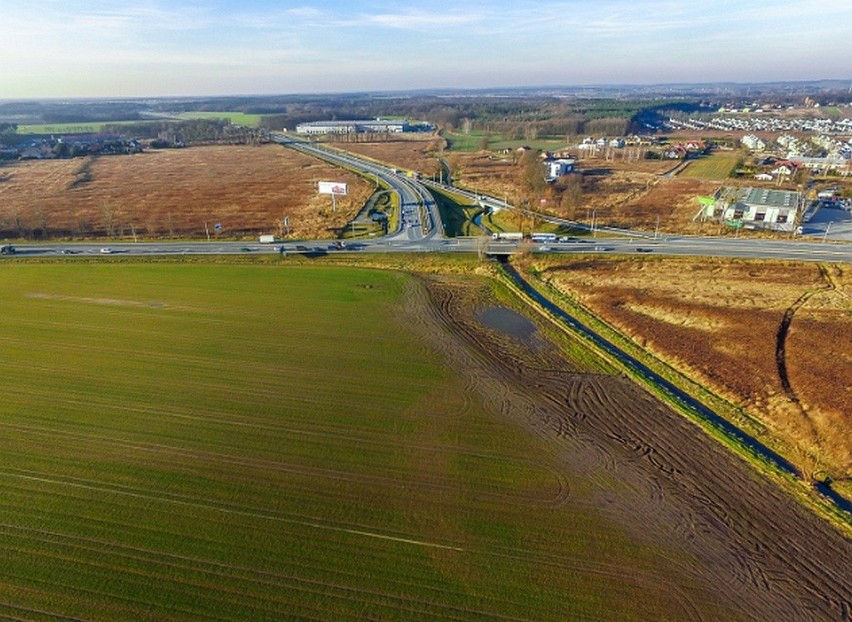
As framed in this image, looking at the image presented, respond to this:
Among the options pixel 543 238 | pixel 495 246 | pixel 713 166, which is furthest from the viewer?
pixel 713 166

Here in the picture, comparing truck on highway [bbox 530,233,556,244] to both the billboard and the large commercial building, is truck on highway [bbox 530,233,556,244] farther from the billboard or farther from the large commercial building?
the billboard

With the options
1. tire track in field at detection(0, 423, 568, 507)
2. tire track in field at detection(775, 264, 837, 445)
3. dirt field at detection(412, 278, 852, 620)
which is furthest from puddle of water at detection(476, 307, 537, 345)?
tire track in field at detection(775, 264, 837, 445)

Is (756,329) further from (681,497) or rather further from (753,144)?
(753,144)

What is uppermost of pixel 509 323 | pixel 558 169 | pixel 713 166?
pixel 558 169

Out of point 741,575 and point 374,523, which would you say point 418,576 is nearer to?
point 374,523

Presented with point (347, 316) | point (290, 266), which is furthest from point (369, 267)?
point (347, 316)

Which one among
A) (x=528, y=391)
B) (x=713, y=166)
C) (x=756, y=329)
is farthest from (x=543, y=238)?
(x=713, y=166)

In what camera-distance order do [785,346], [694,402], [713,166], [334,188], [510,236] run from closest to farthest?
[694,402] < [785,346] < [510,236] < [334,188] < [713,166]
